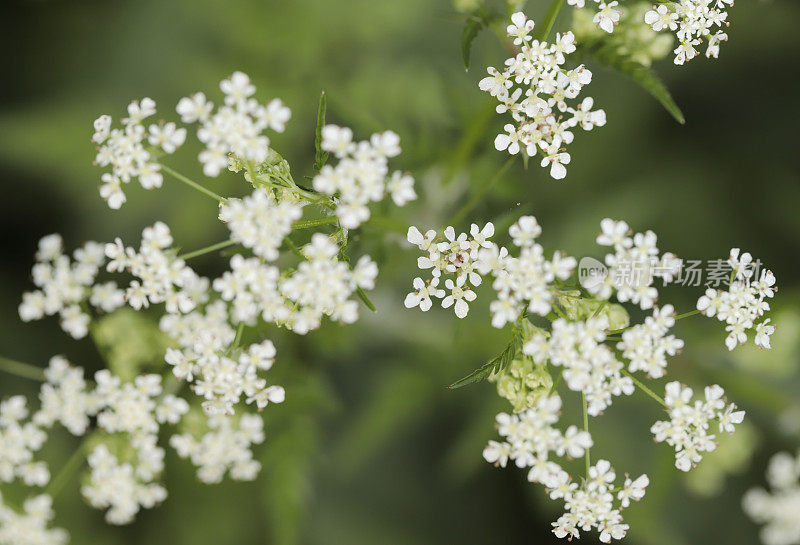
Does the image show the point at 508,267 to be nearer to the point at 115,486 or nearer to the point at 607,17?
the point at 607,17

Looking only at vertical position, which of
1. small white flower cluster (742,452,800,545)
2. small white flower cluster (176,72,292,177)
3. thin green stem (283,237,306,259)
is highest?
small white flower cluster (176,72,292,177)

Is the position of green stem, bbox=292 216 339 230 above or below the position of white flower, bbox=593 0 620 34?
below

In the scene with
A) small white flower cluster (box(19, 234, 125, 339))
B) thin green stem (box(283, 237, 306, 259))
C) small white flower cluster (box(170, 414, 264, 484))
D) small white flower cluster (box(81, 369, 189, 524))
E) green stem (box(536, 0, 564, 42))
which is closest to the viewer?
thin green stem (box(283, 237, 306, 259))

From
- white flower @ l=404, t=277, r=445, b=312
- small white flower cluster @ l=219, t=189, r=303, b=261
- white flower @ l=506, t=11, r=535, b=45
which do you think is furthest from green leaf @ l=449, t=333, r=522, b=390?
white flower @ l=506, t=11, r=535, b=45

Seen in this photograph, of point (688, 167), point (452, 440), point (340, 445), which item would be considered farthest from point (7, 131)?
point (688, 167)

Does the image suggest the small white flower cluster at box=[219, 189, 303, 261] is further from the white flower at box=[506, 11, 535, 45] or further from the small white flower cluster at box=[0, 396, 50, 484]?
the small white flower cluster at box=[0, 396, 50, 484]

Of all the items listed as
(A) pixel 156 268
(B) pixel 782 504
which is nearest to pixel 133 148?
(A) pixel 156 268

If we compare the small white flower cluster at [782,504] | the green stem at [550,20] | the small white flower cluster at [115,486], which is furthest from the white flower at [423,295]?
the small white flower cluster at [782,504]
